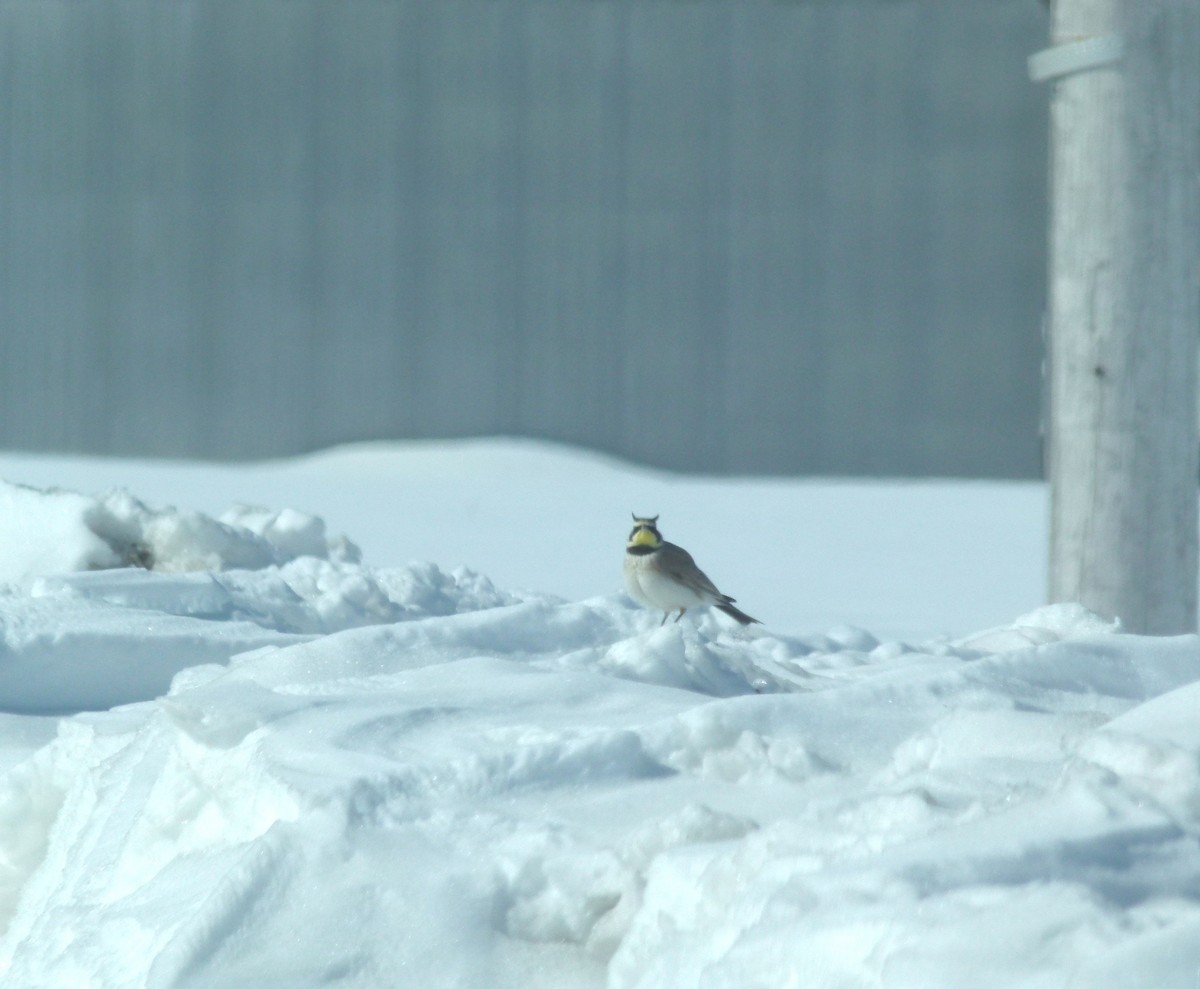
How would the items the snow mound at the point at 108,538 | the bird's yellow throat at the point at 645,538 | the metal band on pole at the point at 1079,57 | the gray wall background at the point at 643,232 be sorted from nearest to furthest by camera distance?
1. the metal band on pole at the point at 1079,57
2. the bird's yellow throat at the point at 645,538
3. the snow mound at the point at 108,538
4. the gray wall background at the point at 643,232

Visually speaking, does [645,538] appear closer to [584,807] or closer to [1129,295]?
[1129,295]

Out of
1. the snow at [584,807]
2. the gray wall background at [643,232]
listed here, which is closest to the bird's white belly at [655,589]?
the snow at [584,807]

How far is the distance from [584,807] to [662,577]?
1.47 m

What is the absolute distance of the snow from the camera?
1.39m

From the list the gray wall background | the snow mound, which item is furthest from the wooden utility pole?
the gray wall background

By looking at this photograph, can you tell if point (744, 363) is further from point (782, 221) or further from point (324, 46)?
point (324, 46)

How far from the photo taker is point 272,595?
4.02 m

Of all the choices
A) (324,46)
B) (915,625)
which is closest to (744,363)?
(324,46)

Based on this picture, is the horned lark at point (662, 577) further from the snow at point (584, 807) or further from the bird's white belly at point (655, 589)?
the snow at point (584, 807)

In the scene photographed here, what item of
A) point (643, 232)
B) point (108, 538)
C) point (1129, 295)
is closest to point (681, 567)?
point (1129, 295)

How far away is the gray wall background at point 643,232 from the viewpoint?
11.0 meters

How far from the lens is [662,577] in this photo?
3.33 m

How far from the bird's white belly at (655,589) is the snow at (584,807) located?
129mm

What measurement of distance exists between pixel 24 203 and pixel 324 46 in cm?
279
